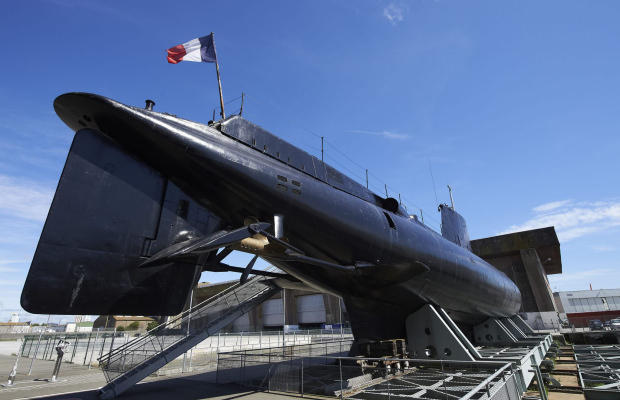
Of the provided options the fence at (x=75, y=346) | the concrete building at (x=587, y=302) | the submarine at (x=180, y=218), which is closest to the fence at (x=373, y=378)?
the submarine at (x=180, y=218)

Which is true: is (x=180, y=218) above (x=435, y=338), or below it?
above

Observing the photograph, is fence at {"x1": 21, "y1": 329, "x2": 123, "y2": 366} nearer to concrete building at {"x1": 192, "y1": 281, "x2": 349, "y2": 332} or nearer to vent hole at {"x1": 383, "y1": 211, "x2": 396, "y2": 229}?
vent hole at {"x1": 383, "y1": 211, "x2": 396, "y2": 229}

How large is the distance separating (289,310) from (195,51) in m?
54.8

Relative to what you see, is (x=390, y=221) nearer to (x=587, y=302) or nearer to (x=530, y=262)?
(x=530, y=262)

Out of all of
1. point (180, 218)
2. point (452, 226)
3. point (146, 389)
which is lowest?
point (146, 389)

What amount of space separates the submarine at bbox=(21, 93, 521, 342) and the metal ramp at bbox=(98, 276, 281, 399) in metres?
4.29

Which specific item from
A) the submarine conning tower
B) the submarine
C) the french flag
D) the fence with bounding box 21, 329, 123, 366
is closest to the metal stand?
the submarine

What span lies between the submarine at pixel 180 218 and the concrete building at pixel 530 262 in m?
36.2

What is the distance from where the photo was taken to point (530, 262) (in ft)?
127

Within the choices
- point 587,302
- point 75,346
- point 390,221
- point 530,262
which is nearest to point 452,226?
point 390,221

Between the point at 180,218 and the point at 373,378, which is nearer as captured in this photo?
the point at 180,218

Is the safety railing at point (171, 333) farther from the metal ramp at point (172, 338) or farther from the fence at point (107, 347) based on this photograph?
the fence at point (107, 347)

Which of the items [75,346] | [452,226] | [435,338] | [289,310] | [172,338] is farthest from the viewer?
[289,310]

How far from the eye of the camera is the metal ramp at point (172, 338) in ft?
31.9
